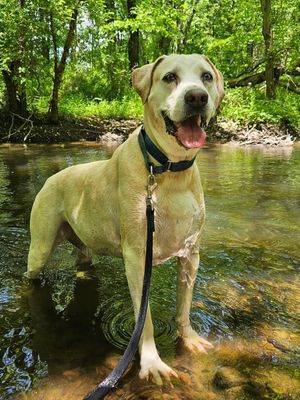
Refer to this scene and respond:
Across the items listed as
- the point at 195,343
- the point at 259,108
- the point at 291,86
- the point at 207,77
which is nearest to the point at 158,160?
the point at 207,77

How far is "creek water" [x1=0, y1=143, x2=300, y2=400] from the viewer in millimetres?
3064

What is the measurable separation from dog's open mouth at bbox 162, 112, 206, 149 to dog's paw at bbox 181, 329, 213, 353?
156 cm

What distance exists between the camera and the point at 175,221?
3.24 metres

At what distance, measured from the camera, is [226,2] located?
86.8ft

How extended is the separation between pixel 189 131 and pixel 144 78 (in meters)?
0.60

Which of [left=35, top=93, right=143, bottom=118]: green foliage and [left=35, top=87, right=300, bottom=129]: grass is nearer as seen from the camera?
[left=35, top=87, right=300, bottom=129]: grass

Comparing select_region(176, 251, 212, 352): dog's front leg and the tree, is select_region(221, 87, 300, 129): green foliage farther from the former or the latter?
select_region(176, 251, 212, 352): dog's front leg

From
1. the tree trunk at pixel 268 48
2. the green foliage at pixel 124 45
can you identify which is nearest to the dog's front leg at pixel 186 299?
the green foliage at pixel 124 45

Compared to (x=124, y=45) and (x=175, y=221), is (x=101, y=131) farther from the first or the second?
(x=175, y=221)

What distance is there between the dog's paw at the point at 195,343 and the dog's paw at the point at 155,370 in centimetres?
35

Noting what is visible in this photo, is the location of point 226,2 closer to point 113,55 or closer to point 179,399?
point 113,55

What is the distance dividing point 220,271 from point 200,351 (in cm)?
169

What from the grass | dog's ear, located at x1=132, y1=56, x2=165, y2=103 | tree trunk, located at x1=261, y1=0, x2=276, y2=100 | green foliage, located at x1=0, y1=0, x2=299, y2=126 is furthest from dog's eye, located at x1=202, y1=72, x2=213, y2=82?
tree trunk, located at x1=261, y1=0, x2=276, y2=100

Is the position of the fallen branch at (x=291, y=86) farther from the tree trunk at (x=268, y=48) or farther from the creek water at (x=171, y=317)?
the creek water at (x=171, y=317)
